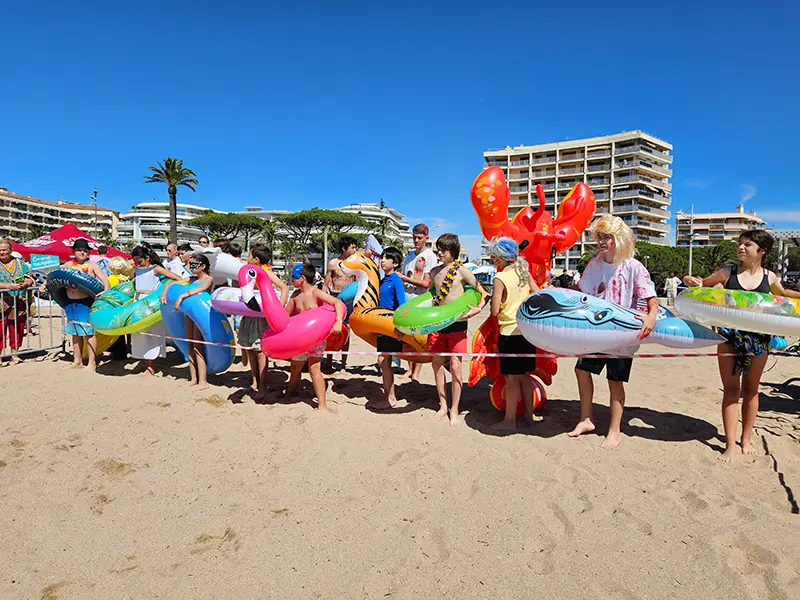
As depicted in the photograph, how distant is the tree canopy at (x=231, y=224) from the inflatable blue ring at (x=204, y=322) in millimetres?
63151

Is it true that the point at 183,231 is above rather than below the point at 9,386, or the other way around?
above

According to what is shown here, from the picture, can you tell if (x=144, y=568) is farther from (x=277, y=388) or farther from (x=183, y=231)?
(x=183, y=231)

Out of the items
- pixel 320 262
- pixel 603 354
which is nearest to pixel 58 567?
pixel 603 354

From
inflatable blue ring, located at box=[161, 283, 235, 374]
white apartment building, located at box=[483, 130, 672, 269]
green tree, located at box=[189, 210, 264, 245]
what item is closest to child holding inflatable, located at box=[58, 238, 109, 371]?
inflatable blue ring, located at box=[161, 283, 235, 374]

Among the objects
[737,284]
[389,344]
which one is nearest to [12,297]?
[389,344]

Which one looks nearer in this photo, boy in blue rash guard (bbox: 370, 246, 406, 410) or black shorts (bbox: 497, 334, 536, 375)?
black shorts (bbox: 497, 334, 536, 375)

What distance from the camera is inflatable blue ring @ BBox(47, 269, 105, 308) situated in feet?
20.6

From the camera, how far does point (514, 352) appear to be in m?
4.12

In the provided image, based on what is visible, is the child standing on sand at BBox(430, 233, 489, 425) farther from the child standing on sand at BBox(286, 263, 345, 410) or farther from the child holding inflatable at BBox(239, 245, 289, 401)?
the child holding inflatable at BBox(239, 245, 289, 401)

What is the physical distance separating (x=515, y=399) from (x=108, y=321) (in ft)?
15.9

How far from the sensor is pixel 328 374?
21.5 ft

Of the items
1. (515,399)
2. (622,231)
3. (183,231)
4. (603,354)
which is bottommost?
(515,399)

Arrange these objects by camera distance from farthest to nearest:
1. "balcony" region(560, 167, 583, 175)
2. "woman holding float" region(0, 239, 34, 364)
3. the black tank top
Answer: "balcony" region(560, 167, 583, 175), "woman holding float" region(0, 239, 34, 364), the black tank top

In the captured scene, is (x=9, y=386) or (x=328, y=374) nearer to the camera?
(x=9, y=386)
